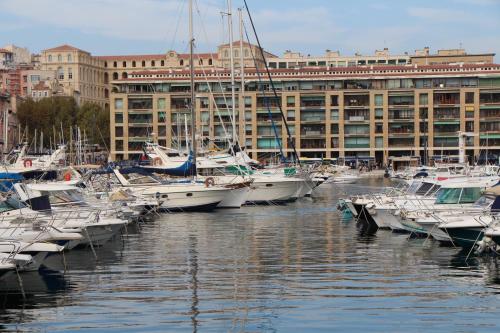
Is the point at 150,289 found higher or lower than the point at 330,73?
lower

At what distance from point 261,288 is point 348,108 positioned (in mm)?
149564

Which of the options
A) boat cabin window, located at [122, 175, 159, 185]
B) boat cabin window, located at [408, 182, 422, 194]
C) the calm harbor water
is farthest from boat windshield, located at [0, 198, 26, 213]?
boat cabin window, located at [122, 175, 159, 185]

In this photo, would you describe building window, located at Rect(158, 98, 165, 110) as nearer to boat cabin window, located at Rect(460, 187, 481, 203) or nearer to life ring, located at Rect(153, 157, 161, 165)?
life ring, located at Rect(153, 157, 161, 165)

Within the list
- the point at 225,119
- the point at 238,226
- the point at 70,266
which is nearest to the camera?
the point at 70,266

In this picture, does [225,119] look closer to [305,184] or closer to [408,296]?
[305,184]

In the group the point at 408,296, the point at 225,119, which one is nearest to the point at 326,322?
the point at 408,296

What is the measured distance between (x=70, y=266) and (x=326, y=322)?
1307cm

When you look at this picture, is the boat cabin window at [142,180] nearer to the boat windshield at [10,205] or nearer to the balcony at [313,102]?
the boat windshield at [10,205]

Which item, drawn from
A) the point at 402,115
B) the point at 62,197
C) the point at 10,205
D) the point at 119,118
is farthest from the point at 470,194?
the point at 119,118

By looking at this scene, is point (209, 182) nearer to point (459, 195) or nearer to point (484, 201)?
point (459, 195)

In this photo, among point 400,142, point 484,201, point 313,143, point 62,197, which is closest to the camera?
point 484,201

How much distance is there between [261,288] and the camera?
2981 cm

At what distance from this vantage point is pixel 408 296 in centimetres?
2809

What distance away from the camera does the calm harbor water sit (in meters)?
24.6
